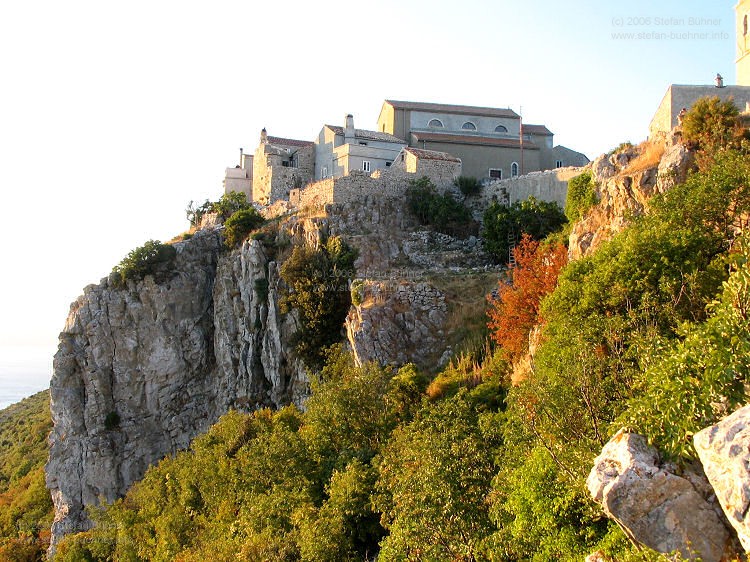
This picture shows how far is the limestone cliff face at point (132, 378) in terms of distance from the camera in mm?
39906

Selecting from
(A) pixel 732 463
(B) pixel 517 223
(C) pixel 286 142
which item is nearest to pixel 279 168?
(C) pixel 286 142

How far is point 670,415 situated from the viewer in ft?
35.4

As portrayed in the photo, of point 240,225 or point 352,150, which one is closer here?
point 240,225

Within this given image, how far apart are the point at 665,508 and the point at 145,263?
1399 inches

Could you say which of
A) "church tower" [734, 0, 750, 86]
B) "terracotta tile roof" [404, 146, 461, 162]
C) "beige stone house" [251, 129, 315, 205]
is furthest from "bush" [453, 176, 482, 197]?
"church tower" [734, 0, 750, 86]

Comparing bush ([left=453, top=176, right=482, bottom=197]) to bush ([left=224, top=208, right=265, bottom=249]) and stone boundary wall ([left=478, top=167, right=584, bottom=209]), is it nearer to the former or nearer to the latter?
stone boundary wall ([left=478, top=167, right=584, bottom=209])

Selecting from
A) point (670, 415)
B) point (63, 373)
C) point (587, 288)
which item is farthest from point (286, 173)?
point (670, 415)

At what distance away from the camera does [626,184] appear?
834 inches

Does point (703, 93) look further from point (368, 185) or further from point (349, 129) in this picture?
point (349, 129)

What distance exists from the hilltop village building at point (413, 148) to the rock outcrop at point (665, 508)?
31649mm

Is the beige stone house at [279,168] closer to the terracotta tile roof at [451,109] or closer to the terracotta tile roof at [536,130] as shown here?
the terracotta tile roof at [451,109]

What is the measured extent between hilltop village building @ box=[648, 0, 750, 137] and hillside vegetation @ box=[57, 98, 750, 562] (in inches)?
138

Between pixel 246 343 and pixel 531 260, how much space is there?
59.0ft

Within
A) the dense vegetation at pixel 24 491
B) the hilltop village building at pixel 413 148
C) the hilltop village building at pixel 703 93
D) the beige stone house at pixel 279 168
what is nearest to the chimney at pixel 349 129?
the hilltop village building at pixel 413 148
